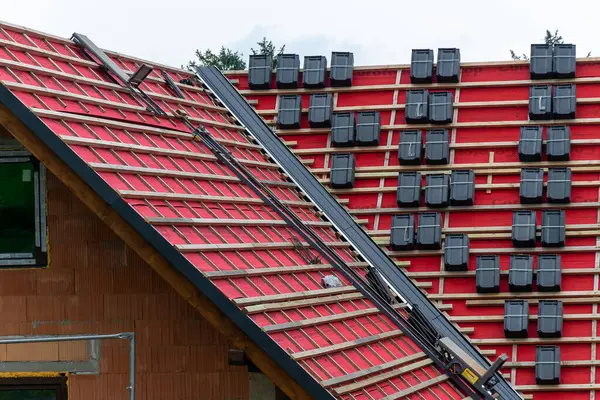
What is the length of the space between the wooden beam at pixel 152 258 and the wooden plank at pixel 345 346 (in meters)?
0.36

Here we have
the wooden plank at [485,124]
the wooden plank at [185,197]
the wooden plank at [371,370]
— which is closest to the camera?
the wooden plank at [371,370]

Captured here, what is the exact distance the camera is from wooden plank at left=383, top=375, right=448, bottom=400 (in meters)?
16.1

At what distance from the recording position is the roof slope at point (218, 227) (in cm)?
1482

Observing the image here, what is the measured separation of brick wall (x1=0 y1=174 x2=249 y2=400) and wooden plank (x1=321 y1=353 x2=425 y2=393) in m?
1.42

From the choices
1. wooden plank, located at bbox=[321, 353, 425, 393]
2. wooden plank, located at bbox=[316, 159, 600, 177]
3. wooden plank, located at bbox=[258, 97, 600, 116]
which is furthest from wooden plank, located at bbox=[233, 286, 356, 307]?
wooden plank, located at bbox=[258, 97, 600, 116]

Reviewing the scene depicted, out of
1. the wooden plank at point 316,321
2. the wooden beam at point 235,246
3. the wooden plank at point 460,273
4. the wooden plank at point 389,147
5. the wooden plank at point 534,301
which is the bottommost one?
the wooden plank at point 316,321

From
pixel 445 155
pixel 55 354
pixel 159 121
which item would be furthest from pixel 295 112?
pixel 55 354

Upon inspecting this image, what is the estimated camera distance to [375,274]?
21297 millimetres

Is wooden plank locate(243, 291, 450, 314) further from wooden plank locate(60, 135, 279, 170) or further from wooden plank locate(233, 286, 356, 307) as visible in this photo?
wooden plank locate(60, 135, 279, 170)

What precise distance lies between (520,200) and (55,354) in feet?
33.4

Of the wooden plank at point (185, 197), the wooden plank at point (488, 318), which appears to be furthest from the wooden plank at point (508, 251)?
the wooden plank at point (185, 197)

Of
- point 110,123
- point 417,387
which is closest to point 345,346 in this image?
point 417,387

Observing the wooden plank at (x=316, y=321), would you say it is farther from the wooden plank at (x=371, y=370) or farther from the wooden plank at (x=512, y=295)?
the wooden plank at (x=512, y=295)

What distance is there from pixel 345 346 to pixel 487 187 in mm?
8391
